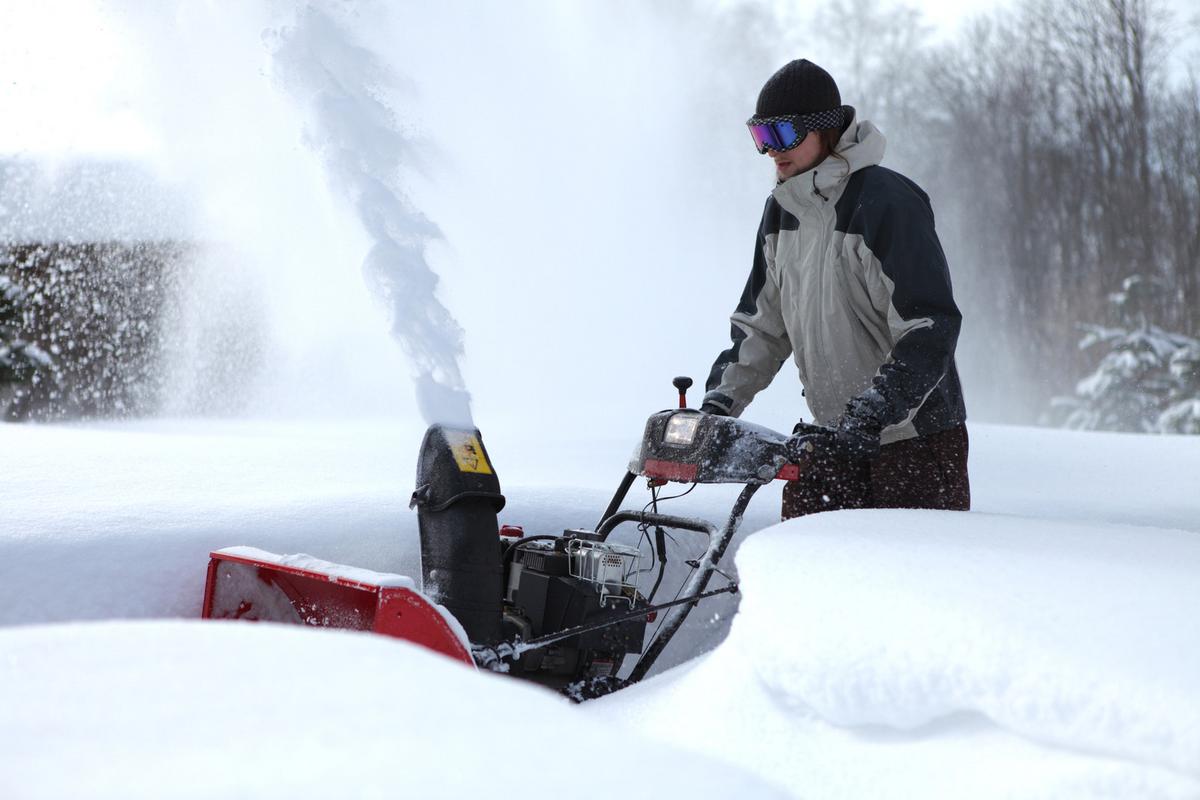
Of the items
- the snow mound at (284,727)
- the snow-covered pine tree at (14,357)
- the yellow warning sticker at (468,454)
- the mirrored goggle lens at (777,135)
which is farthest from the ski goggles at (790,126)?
the snow-covered pine tree at (14,357)

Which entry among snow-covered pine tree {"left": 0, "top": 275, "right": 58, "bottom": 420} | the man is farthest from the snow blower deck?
snow-covered pine tree {"left": 0, "top": 275, "right": 58, "bottom": 420}

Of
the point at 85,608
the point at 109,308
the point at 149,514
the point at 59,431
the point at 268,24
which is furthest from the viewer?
the point at 109,308

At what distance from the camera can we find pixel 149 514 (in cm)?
307

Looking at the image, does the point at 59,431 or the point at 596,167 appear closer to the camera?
the point at 59,431

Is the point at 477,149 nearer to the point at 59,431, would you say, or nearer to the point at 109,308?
the point at 109,308

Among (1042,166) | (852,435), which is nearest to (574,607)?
(852,435)

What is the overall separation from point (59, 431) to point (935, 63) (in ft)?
75.3

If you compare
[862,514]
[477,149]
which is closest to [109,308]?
[477,149]

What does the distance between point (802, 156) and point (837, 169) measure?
0.09 m

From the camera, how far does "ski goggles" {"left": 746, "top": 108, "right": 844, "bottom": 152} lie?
2.64 metres

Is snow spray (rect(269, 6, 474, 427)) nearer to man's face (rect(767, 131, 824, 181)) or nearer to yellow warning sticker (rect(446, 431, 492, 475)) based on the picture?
yellow warning sticker (rect(446, 431, 492, 475))

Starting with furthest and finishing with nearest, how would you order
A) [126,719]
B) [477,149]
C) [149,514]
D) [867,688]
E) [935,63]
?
[935,63], [477,149], [149,514], [867,688], [126,719]

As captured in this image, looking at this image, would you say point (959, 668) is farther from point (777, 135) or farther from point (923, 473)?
point (777, 135)

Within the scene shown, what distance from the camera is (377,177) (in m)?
3.66
